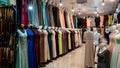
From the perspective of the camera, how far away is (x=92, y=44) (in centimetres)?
658

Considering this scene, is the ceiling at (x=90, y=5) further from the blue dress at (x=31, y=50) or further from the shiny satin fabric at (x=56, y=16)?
the blue dress at (x=31, y=50)

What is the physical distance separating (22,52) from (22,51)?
26 millimetres

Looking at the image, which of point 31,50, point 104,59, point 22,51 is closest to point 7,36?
point 22,51

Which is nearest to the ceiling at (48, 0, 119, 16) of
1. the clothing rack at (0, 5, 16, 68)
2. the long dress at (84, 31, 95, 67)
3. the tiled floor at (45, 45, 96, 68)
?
the tiled floor at (45, 45, 96, 68)

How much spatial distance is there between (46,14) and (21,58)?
324 cm

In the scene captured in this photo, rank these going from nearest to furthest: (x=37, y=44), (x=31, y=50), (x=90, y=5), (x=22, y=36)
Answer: (x=22, y=36)
(x=31, y=50)
(x=37, y=44)
(x=90, y=5)

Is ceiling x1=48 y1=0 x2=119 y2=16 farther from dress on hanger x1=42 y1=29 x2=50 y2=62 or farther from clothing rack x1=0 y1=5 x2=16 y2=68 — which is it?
clothing rack x1=0 y1=5 x2=16 y2=68

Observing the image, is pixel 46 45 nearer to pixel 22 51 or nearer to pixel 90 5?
pixel 22 51

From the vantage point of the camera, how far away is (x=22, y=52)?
5094 mm

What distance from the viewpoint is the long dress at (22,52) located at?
196 inches

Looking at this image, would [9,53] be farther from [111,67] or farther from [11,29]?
[111,67]

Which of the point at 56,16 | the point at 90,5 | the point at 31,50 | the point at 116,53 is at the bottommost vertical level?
the point at 31,50

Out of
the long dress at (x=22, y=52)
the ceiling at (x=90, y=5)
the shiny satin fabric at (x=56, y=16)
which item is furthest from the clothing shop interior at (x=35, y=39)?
the ceiling at (x=90, y=5)

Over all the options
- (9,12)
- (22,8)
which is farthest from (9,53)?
(22,8)
